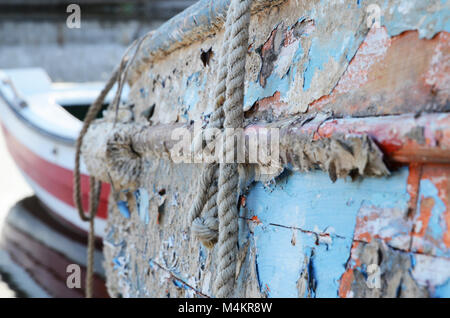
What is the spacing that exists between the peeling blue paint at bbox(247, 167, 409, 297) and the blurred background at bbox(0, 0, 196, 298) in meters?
6.52

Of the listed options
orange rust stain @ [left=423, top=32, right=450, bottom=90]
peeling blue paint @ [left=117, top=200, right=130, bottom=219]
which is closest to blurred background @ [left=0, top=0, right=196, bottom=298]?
peeling blue paint @ [left=117, top=200, right=130, bottom=219]

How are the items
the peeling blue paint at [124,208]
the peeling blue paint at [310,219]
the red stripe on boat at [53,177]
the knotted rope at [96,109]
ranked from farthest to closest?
the red stripe on boat at [53,177], the knotted rope at [96,109], the peeling blue paint at [124,208], the peeling blue paint at [310,219]

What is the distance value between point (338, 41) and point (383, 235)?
31cm

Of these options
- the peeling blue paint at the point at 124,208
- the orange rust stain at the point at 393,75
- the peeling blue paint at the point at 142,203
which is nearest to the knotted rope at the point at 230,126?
the orange rust stain at the point at 393,75

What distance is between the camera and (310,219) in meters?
0.79

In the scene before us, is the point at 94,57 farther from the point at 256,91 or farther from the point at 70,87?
the point at 256,91

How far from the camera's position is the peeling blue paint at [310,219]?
0.70 meters

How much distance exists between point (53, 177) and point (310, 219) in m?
2.91

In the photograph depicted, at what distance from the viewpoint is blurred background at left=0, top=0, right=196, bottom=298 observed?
284 inches

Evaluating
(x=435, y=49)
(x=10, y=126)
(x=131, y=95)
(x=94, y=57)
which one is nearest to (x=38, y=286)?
(x=131, y=95)

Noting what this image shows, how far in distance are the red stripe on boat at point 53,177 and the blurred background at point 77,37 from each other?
127 inches

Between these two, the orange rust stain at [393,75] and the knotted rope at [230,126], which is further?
the knotted rope at [230,126]

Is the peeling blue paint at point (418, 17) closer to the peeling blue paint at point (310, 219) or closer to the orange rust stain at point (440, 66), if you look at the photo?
the orange rust stain at point (440, 66)

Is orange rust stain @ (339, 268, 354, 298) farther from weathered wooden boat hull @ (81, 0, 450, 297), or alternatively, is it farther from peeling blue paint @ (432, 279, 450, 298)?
peeling blue paint @ (432, 279, 450, 298)
